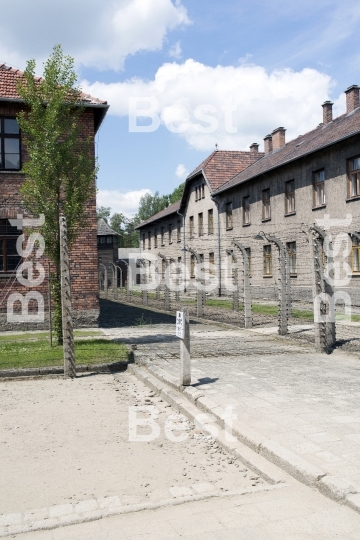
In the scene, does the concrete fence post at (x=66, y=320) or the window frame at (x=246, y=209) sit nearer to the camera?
the concrete fence post at (x=66, y=320)

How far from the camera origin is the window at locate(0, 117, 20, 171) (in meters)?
16.8

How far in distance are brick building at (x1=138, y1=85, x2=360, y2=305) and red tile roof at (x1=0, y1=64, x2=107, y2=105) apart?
22.2 feet

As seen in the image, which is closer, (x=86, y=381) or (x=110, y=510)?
(x=110, y=510)

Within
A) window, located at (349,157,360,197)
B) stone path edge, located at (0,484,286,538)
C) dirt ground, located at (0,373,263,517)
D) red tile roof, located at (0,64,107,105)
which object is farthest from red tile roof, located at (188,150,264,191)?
stone path edge, located at (0,484,286,538)

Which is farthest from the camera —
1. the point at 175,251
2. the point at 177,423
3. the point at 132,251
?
the point at 132,251

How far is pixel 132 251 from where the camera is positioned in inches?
3162

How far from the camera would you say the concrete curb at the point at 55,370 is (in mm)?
9711

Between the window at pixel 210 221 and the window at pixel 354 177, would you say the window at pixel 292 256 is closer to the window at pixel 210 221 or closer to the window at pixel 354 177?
the window at pixel 354 177

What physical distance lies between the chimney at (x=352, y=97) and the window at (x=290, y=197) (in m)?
4.97

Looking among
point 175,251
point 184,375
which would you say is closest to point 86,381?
point 184,375

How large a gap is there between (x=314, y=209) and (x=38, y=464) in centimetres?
2206

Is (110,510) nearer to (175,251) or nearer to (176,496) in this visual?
(176,496)

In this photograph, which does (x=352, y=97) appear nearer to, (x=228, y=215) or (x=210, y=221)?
(x=228, y=215)

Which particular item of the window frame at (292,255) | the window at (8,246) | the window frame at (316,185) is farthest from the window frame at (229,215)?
the window at (8,246)
